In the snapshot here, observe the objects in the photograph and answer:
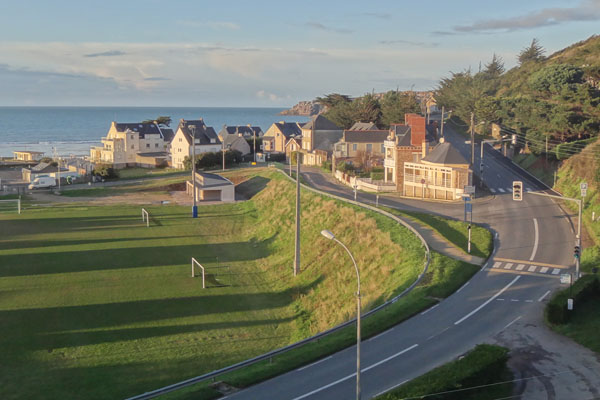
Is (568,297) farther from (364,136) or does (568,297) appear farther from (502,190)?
(364,136)

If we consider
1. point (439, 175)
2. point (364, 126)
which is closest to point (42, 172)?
point (364, 126)

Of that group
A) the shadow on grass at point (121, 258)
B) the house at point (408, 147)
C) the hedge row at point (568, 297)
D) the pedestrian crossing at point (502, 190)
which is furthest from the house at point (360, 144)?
the hedge row at point (568, 297)

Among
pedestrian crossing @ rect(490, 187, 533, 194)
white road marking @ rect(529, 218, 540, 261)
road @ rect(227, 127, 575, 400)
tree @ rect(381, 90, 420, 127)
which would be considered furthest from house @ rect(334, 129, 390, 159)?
white road marking @ rect(529, 218, 540, 261)

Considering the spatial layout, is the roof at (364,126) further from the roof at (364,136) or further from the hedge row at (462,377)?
the hedge row at (462,377)

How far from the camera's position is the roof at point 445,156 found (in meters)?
56.1

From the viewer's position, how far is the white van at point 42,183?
82.6 meters

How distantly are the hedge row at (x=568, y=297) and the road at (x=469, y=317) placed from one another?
1.43m

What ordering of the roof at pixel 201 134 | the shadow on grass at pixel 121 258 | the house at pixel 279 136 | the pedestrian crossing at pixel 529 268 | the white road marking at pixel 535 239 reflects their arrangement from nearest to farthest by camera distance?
the pedestrian crossing at pixel 529 268
the white road marking at pixel 535 239
the shadow on grass at pixel 121 258
the roof at pixel 201 134
the house at pixel 279 136

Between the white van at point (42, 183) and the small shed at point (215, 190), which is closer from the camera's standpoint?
the small shed at point (215, 190)

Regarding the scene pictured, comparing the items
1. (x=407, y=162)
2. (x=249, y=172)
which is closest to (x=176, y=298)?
(x=407, y=162)

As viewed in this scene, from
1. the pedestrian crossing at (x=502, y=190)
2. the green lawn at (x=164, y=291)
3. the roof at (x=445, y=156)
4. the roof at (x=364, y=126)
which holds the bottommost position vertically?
the green lawn at (x=164, y=291)

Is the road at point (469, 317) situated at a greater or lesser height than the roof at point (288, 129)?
lesser

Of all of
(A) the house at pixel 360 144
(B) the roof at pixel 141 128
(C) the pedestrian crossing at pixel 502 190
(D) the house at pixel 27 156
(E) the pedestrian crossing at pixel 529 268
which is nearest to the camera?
(E) the pedestrian crossing at pixel 529 268

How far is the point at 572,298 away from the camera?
1028 inches
